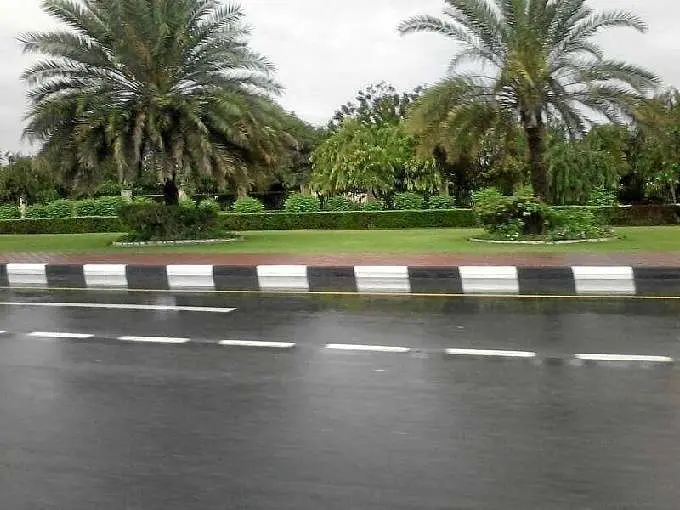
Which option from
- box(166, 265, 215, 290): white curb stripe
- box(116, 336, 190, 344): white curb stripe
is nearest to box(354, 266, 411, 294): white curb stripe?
box(166, 265, 215, 290): white curb stripe

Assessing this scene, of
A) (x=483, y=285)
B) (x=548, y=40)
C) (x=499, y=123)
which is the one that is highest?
(x=548, y=40)

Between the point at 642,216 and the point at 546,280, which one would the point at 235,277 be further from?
the point at 642,216

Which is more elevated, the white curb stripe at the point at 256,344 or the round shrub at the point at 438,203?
the white curb stripe at the point at 256,344

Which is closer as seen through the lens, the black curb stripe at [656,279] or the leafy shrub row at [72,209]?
the black curb stripe at [656,279]

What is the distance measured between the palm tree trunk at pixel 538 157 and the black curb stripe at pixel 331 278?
27.0ft

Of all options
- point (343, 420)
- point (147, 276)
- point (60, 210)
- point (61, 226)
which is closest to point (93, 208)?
point (60, 210)

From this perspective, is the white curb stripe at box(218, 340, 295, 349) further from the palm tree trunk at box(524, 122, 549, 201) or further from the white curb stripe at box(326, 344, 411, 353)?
the palm tree trunk at box(524, 122, 549, 201)

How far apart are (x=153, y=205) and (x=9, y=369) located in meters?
15.2

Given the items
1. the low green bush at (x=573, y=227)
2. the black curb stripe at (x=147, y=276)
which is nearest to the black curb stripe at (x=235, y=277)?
the black curb stripe at (x=147, y=276)

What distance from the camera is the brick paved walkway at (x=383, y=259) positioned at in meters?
13.6

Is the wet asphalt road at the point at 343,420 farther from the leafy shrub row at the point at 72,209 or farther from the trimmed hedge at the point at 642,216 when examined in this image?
the leafy shrub row at the point at 72,209

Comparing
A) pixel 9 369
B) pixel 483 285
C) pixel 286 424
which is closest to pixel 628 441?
pixel 286 424

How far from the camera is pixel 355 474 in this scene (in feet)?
12.8

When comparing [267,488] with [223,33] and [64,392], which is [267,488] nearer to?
[64,392]
